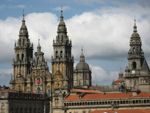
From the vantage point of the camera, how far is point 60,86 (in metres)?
164

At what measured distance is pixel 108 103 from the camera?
146 metres

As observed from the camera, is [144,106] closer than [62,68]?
Yes

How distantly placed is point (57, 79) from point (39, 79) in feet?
23.8

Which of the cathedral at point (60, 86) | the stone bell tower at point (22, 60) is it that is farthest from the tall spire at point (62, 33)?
the stone bell tower at point (22, 60)

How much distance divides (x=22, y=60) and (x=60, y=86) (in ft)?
66.4

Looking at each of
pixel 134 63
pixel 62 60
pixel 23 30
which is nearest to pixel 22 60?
pixel 23 30

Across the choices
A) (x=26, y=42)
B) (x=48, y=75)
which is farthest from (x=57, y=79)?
(x=26, y=42)

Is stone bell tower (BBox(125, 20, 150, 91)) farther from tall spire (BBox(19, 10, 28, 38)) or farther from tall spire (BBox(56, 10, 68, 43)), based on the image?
tall spire (BBox(19, 10, 28, 38))

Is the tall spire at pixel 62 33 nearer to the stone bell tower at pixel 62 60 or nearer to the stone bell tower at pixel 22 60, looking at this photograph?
the stone bell tower at pixel 62 60

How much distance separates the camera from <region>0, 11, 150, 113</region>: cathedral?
145500mm

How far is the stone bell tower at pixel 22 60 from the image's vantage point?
565 feet

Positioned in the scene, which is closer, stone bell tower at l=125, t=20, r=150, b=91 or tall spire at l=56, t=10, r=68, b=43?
tall spire at l=56, t=10, r=68, b=43

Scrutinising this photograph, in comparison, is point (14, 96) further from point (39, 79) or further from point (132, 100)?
point (132, 100)

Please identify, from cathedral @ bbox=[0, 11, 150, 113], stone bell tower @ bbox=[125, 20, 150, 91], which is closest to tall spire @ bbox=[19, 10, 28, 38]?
cathedral @ bbox=[0, 11, 150, 113]
